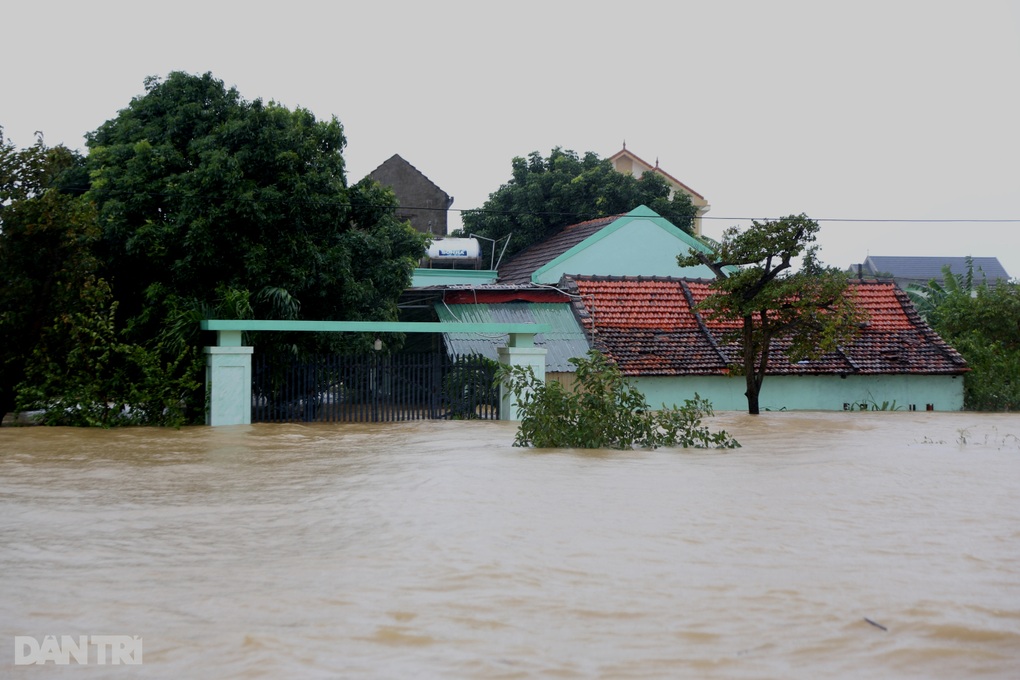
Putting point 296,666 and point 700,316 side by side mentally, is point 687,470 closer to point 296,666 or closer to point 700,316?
point 296,666

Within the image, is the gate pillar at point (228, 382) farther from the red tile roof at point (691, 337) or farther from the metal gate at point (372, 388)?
the red tile roof at point (691, 337)

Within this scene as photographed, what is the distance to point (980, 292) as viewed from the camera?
2802 centimetres

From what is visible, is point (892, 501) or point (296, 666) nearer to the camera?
point (296, 666)

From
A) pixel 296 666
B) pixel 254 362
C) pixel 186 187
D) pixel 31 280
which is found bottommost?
pixel 296 666

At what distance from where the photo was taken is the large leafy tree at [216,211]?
63.3 feet

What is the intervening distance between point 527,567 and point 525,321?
712 inches

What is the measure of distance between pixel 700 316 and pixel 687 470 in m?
13.8

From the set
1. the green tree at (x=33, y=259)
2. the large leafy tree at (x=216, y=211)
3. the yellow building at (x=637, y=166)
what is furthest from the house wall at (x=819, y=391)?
the yellow building at (x=637, y=166)

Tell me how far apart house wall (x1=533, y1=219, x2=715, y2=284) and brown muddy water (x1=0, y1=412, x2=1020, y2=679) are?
716 inches

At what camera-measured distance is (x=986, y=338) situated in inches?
1079

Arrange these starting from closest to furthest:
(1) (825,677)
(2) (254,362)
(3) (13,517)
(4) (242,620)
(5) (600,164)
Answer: (1) (825,677), (4) (242,620), (3) (13,517), (2) (254,362), (5) (600,164)

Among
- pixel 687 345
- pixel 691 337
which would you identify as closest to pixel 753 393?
pixel 687 345

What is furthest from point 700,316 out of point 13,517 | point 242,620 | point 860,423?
point 242,620

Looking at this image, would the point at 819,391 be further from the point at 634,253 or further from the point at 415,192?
the point at 415,192
